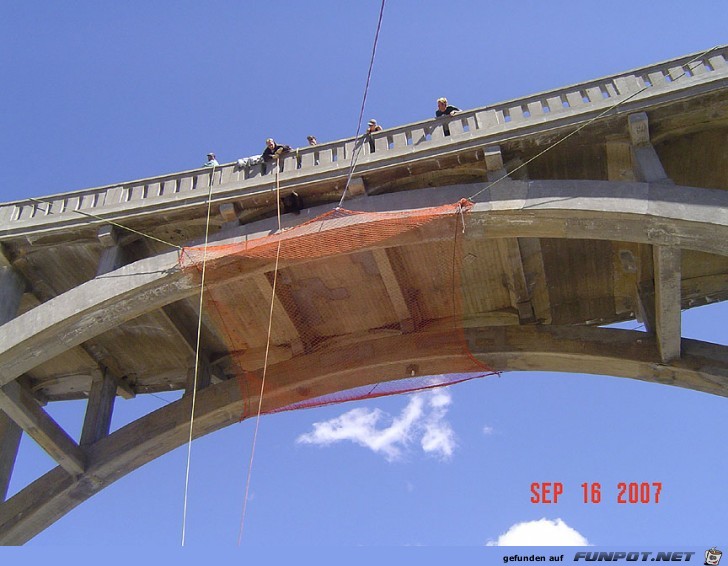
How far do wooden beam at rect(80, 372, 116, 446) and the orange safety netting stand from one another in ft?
9.27

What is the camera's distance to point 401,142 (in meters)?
14.3

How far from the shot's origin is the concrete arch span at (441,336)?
12.3m

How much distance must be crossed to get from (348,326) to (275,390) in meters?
2.14

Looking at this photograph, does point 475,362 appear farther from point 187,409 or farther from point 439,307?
point 187,409

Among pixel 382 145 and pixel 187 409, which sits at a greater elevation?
pixel 382 145

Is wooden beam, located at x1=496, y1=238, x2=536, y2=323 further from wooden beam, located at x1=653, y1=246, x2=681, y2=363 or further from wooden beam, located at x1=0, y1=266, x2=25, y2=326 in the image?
wooden beam, located at x1=0, y1=266, x2=25, y2=326

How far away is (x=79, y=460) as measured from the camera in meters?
16.6

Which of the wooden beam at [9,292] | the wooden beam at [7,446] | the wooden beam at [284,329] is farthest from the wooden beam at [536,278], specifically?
the wooden beam at [7,446]

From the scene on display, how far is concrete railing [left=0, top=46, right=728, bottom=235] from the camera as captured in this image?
13445mm

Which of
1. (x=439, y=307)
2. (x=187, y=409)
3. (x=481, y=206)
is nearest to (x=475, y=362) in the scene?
(x=439, y=307)

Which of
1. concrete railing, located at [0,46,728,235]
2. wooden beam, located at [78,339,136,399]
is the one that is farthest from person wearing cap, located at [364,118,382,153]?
wooden beam, located at [78,339,136,399]

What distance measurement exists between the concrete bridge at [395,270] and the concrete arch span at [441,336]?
0.03 m

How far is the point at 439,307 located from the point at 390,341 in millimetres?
1306

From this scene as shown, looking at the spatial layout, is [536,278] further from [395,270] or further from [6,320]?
[6,320]
